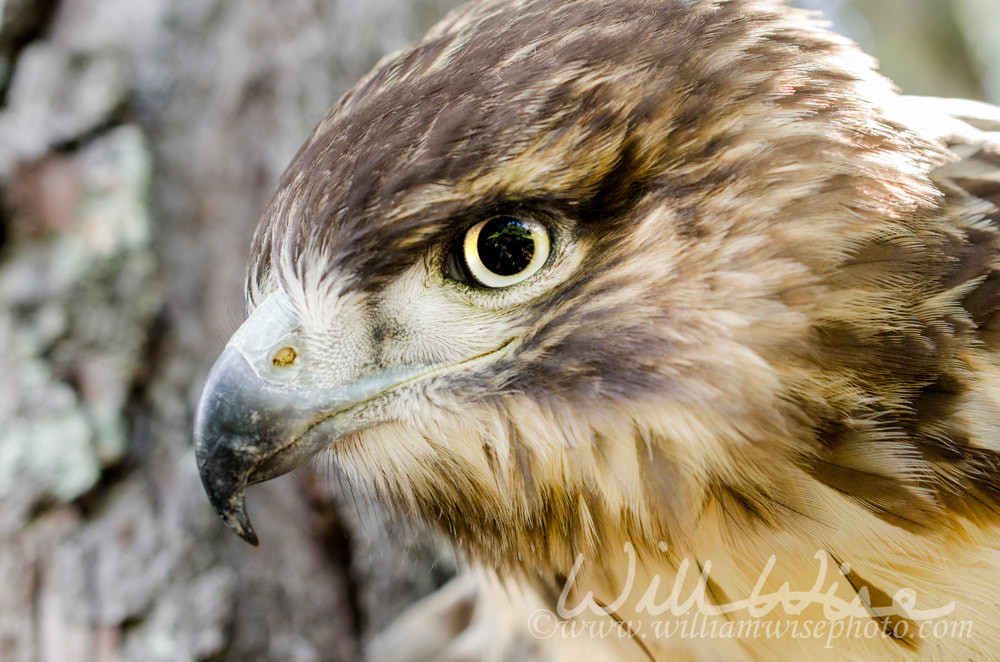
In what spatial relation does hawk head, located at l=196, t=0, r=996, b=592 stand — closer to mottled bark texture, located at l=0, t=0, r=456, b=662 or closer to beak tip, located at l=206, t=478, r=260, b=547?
beak tip, located at l=206, t=478, r=260, b=547

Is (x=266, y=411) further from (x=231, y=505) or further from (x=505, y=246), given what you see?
(x=505, y=246)

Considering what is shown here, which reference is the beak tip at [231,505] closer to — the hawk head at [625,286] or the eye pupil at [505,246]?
the hawk head at [625,286]

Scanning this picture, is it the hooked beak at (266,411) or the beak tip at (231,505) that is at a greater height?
the hooked beak at (266,411)

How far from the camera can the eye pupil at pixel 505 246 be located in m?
1.51

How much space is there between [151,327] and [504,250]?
1638 millimetres

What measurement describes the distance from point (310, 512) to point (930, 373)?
1.95 meters

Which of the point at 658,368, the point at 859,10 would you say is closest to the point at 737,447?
the point at 658,368

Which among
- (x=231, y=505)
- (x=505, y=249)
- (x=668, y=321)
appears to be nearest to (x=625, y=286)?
(x=668, y=321)

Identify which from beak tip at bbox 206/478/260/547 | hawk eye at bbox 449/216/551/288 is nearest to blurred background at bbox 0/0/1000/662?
beak tip at bbox 206/478/260/547

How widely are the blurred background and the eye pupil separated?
737 mm

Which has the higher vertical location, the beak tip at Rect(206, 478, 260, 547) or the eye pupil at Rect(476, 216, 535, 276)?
the eye pupil at Rect(476, 216, 535, 276)

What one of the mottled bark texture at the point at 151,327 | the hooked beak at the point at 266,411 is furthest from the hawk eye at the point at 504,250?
the mottled bark texture at the point at 151,327

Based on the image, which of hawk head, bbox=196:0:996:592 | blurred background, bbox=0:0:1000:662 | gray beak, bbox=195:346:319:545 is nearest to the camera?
hawk head, bbox=196:0:996:592

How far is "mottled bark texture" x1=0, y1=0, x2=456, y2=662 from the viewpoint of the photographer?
2.38 meters
